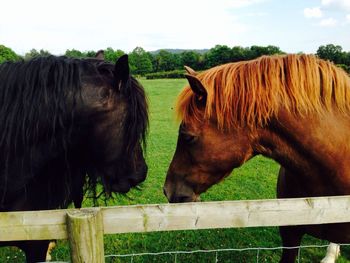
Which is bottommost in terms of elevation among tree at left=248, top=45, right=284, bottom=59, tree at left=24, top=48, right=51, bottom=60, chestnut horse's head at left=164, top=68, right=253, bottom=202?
chestnut horse's head at left=164, top=68, right=253, bottom=202

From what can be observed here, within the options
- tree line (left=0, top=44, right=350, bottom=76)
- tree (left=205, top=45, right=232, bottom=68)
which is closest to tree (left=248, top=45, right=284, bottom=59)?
tree line (left=0, top=44, right=350, bottom=76)

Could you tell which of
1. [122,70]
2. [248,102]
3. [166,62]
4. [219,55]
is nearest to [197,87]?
[248,102]

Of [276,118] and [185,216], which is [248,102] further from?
[185,216]

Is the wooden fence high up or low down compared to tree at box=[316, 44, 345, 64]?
down

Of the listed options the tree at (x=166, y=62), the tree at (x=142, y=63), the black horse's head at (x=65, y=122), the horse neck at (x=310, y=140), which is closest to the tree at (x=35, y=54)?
the black horse's head at (x=65, y=122)

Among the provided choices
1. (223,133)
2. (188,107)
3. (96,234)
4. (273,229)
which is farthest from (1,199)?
(273,229)

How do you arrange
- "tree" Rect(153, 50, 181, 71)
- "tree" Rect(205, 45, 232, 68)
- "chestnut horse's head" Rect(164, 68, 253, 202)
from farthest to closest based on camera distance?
"tree" Rect(153, 50, 181, 71), "tree" Rect(205, 45, 232, 68), "chestnut horse's head" Rect(164, 68, 253, 202)

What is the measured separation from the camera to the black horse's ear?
2.39m

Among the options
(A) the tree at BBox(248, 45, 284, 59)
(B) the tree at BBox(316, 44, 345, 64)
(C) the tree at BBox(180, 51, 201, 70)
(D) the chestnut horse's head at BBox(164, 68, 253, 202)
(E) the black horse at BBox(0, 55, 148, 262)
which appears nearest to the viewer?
(E) the black horse at BBox(0, 55, 148, 262)

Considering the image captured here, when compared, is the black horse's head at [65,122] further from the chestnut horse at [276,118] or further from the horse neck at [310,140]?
the horse neck at [310,140]

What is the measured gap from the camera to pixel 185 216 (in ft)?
6.32

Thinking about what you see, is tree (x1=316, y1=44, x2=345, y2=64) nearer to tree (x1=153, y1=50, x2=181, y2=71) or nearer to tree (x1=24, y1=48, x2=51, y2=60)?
tree (x1=153, y1=50, x2=181, y2=71)

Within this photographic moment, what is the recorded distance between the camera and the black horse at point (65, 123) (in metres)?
2.33

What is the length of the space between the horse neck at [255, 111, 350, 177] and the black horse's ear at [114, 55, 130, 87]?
1.09 m
